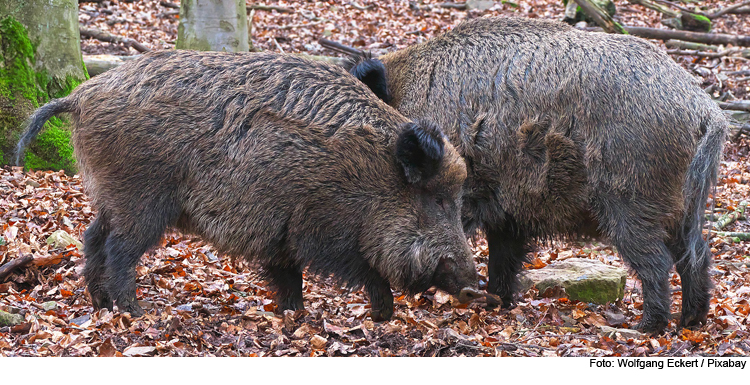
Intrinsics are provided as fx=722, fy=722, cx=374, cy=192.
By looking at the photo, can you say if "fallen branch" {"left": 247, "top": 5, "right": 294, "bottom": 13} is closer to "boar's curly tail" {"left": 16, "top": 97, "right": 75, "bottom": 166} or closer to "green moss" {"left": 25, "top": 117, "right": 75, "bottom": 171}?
"green moss" {"left": 25, "top": 117, "right": 75, "bottom": 171}

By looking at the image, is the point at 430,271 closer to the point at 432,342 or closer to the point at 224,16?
the point at 432,342

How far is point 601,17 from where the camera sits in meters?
12.9

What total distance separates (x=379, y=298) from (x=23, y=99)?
4.87 meters

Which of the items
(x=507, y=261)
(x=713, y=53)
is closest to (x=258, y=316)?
(x=507, y=261)

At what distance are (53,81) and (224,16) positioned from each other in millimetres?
2265

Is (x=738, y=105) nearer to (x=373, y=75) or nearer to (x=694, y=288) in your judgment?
(x=694, y=288)

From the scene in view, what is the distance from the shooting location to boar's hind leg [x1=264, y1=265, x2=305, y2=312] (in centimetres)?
531

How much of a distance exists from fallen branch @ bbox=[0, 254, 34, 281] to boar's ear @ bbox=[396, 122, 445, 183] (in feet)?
9.82

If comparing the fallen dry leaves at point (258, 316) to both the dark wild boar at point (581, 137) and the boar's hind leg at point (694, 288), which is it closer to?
the boar's hind leg at point (694, 288)

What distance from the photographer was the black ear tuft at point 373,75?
5.89 meters

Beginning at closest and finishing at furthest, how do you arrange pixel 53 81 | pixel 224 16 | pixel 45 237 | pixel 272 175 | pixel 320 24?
1. pixel 272 175
2. pixel 45 237
3. pixel 53 81
4. pixel 224 16
5. pixel 320 24

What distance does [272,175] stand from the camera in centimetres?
483

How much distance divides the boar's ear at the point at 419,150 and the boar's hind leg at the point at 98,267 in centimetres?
216

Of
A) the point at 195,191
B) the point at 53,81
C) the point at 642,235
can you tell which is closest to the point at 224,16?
the point at 53,81
